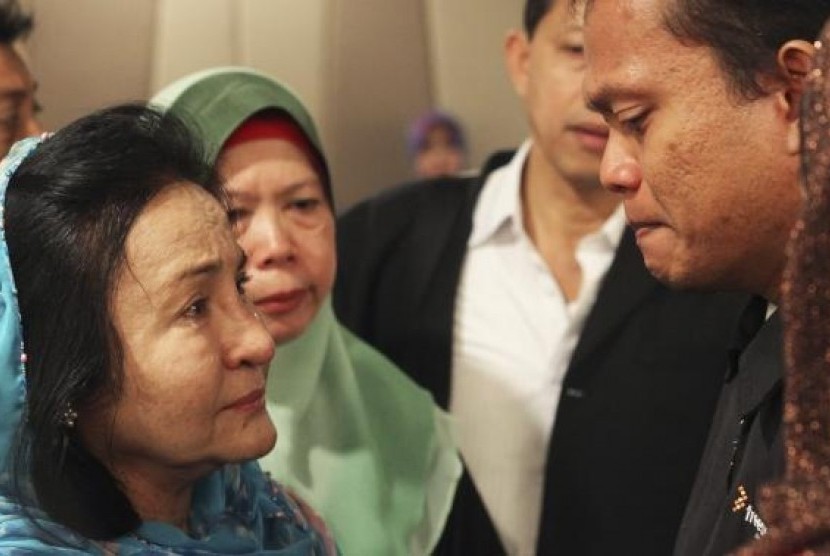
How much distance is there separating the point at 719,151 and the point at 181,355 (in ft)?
2.00

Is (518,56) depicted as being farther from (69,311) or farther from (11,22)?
(69,311)

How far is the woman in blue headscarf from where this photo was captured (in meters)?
1.43

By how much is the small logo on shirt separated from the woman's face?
522 mm

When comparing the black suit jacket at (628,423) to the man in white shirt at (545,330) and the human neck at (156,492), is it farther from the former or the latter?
the human neck at (156,492)

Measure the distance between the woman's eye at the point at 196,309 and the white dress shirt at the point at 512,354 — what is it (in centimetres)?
100

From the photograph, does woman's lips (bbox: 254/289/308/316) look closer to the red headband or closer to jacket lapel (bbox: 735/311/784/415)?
the red headband

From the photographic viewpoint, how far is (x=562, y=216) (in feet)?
8.39

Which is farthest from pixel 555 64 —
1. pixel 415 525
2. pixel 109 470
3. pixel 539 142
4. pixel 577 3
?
pixel 109 470

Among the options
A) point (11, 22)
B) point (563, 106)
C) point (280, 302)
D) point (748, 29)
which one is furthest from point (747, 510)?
point (11, 22)

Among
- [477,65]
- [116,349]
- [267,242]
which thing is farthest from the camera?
[477,65]

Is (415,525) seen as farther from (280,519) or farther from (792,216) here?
(792,216)

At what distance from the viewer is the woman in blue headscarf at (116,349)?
1431 millimetres

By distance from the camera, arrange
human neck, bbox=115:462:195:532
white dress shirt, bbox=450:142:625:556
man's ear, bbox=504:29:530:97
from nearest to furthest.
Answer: human neck, bbox=115:462:195:532
white dress shirt, bbox=450:142:625:556
man's ear, bbox=504:29:530:97

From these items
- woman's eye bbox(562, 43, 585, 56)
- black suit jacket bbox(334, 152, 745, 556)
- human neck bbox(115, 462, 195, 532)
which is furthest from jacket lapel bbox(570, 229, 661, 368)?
human neck bbox(115, 462, 195, 532)
